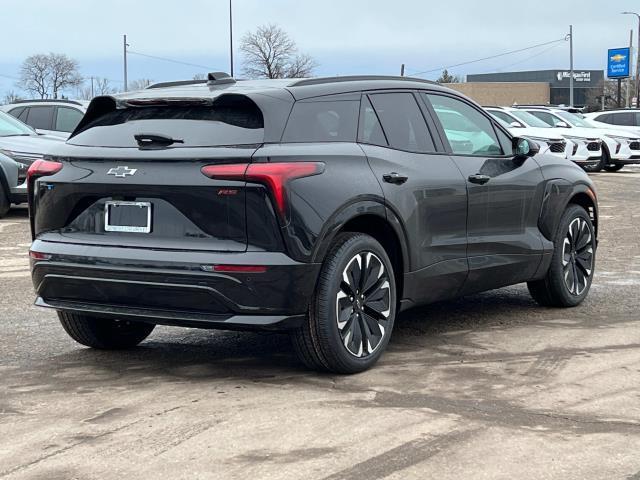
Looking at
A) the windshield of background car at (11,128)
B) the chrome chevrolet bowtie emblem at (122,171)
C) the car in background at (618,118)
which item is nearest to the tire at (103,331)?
the chrome chevrolet bowtie emblem at (122,171)

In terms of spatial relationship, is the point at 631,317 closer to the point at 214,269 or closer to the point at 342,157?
the point at 342,157

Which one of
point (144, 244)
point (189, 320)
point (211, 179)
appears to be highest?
point (211, 179)

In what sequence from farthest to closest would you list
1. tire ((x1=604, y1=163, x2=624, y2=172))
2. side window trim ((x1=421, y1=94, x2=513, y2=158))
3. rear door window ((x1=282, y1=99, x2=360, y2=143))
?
tire ((x1=604, y1=163, x2=624, y2=172)), side window trim ((x1=421, y1=94, x2=513, y2=158)), rear door window ((x1=282, y1=99, x2=360, y2=143))

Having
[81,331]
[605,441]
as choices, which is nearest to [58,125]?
[81,331]

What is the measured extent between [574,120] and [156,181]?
77.1 feet

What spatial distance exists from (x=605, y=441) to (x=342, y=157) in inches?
81.7

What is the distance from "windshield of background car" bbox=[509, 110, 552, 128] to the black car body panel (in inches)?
775

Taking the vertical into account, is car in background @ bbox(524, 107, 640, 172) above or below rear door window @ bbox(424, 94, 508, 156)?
above

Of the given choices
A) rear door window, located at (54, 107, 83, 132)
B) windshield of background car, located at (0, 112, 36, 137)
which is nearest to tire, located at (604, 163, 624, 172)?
rear door window, located at (54, 107, 83, 132)

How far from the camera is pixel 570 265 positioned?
26.1 ft

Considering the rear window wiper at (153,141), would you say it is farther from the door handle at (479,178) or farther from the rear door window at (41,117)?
the rear door window at (41,117)

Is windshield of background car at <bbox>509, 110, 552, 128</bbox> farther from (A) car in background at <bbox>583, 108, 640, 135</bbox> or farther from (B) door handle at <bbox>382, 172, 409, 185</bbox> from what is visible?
(B) door handle at <bbox>382, 172, 409, 185</bbox>

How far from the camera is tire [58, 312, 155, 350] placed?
6.45m

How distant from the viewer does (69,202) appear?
5.82 meters
